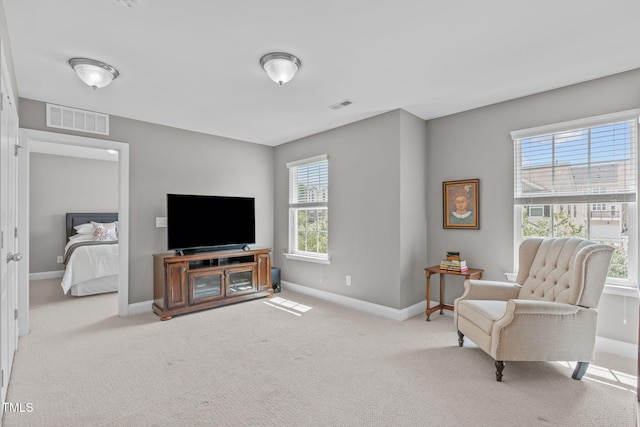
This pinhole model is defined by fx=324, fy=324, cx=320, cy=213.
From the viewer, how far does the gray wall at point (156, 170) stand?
3916mm

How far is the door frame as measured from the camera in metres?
3.19

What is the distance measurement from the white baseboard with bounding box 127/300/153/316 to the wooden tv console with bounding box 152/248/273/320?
0.29 ft

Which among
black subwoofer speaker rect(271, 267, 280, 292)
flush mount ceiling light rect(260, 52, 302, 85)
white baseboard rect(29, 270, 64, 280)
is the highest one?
flush mount ceiling light rect(260, 52, 302, 85)

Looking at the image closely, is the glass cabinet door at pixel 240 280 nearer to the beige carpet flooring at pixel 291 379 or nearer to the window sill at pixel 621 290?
the beige carpet flooring at pixel 291 379

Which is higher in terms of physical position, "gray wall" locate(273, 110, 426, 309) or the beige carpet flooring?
"gray wall" locate(273, 110, 426, 309)

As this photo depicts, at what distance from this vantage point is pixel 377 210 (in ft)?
12.8

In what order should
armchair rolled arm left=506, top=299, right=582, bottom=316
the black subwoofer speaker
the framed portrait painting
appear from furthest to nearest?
the black subwoofer speaker < the framed portrait painting < armchair rolled arm left=506, top=299, right=582, bottom=316

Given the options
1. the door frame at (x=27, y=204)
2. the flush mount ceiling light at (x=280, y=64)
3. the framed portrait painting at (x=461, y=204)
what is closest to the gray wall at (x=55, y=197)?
the door frame at (x=27, y=204)

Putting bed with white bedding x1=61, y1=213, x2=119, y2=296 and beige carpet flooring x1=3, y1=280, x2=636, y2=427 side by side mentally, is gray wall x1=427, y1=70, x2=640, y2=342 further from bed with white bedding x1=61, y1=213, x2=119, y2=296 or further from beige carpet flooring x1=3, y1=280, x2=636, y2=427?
bed with white bedding x1=61, y1=213, x2=119, y2=296

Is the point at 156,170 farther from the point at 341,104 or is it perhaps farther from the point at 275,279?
the point at 341,104

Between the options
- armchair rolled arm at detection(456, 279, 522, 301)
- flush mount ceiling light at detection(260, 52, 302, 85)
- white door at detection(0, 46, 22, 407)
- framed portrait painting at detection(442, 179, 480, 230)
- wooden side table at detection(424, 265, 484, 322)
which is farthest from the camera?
framed portrait painting at detection(442, 179, 480, 230)

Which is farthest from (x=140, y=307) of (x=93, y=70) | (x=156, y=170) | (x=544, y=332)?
(x=544, y=332)

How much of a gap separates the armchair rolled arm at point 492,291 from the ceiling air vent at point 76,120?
426 cm

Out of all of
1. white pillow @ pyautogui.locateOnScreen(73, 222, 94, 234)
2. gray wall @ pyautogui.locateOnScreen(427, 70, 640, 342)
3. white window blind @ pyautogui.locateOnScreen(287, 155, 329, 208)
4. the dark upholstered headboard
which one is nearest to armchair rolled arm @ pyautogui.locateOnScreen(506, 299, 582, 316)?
gray wall @ pyautogui.locateOnScreen(427, 70, 640, 342)
